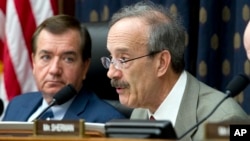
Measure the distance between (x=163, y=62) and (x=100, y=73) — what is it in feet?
1.97

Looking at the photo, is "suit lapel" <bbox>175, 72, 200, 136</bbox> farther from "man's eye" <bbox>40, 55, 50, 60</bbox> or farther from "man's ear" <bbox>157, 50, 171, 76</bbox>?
"man's eye" <bbox>40, 55, 50, 60</bbox>

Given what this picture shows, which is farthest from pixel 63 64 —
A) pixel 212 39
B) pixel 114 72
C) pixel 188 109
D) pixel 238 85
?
pixel 238 85

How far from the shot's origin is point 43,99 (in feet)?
12.0

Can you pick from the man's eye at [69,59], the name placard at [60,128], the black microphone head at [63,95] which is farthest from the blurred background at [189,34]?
the name placard at [60,128]

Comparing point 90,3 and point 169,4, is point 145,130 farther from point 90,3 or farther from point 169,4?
point 90,3

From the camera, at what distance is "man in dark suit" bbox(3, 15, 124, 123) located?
3.44 meters

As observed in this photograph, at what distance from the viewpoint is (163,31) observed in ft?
9.97

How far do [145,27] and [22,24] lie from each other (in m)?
1.46

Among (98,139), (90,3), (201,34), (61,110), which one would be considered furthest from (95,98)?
(98,139)

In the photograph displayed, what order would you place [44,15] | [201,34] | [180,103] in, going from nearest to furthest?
1. [180,103]
2. [201,34]
3. [44,15]

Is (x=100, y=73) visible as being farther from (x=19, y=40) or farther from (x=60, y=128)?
(x=60, y=128)

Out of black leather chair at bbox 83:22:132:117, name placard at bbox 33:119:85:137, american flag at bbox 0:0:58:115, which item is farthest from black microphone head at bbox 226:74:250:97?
american flag at bbox 0:0:58:115

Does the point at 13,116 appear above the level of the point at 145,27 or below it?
below

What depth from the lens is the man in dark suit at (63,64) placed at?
3.44 meters
